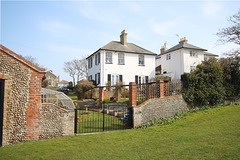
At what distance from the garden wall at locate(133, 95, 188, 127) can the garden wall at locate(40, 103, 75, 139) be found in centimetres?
332

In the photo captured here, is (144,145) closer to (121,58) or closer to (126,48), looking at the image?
(121,58)

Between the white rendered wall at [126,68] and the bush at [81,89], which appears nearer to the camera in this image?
the bush at [81,89]

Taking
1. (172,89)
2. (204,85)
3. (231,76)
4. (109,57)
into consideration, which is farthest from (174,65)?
(172,89)

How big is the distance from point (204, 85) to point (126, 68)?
529 inches

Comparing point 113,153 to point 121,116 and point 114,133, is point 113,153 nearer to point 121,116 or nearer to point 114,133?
point 114,133

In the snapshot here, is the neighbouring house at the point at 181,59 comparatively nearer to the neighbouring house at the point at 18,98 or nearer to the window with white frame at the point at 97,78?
the window with white frame at the point at 97,78

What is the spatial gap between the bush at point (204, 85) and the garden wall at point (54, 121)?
7642 mm

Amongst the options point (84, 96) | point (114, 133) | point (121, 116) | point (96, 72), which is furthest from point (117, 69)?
point (114, 133)

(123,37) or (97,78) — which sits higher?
(123,37)

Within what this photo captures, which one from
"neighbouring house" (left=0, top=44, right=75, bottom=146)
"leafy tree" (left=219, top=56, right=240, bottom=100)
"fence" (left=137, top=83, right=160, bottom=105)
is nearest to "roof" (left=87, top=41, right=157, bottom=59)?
"leafy tree" (left=219, top=56, right=240, bottom=100)

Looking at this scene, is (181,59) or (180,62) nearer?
(181,59)

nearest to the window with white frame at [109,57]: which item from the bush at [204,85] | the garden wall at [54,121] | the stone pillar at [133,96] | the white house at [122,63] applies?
the white house at [122,63]

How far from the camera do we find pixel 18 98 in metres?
6.46

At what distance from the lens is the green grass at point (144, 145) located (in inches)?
196
